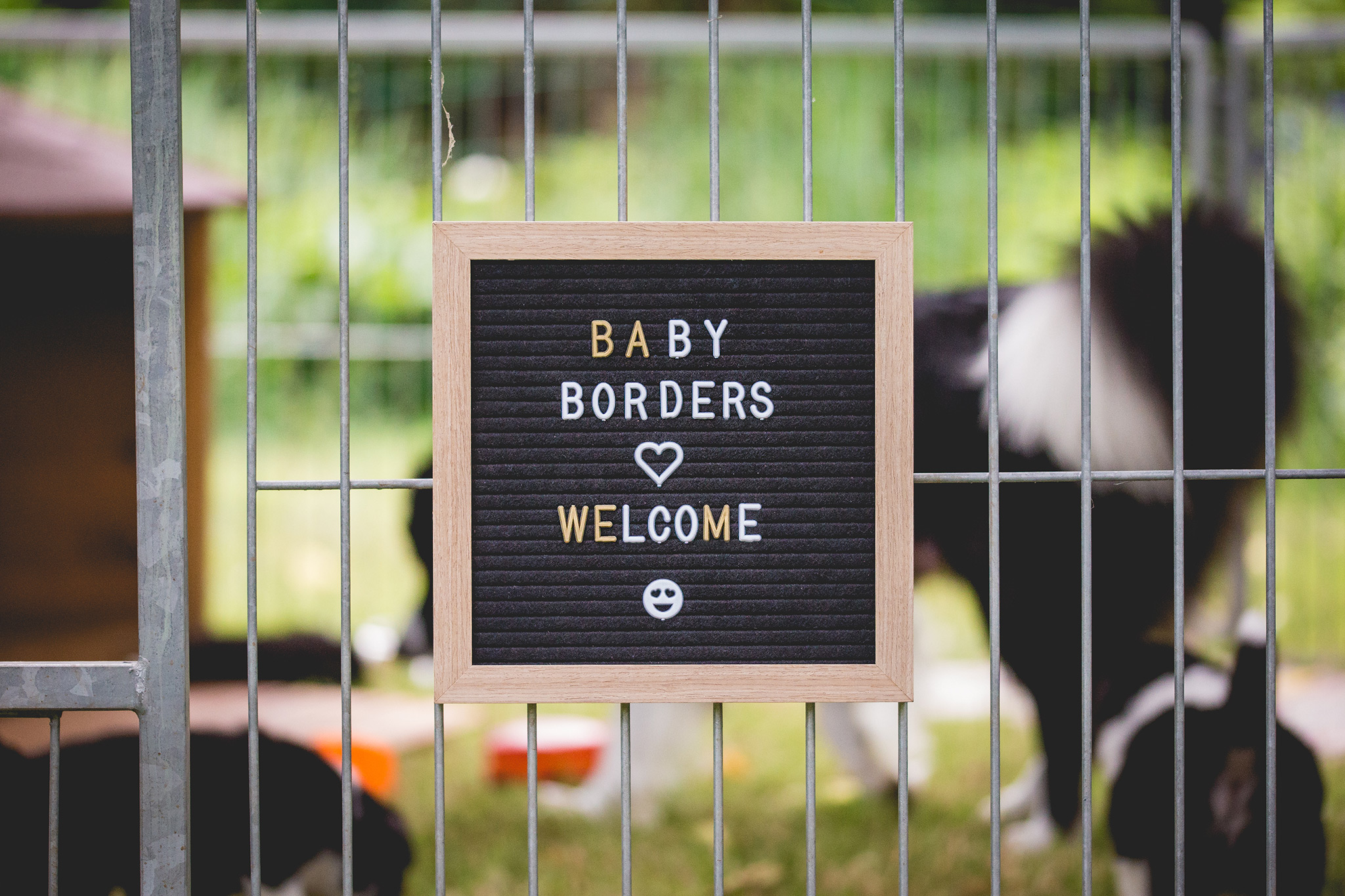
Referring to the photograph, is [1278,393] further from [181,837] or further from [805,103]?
[181,837]

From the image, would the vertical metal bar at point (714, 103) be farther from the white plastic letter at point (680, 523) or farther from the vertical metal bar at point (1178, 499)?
the vertical metal bar at point (1178, 499)

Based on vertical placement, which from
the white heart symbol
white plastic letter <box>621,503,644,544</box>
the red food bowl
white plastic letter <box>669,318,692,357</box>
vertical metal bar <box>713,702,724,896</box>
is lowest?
the red food bowl

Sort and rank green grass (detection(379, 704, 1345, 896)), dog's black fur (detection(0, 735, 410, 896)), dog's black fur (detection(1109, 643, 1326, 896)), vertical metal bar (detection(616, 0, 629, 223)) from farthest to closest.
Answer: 1. green grass (detection(379, 704, 1345, 896))
2. dog's black fur (detection(1109, 643, 1326, 896))
3. dog's black fur (detection(0, 735, 410, 896))
4. vertical metal bar (detection(616, 0, 629, 223))

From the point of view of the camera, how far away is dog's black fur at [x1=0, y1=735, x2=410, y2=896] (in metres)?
1.77

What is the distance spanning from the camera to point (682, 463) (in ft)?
4.68

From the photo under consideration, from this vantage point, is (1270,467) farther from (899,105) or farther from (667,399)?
(667,399)

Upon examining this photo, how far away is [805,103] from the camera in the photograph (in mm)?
1416

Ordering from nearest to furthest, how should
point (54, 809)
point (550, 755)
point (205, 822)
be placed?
point (54, 809), point (205, 822), point (550, 755)

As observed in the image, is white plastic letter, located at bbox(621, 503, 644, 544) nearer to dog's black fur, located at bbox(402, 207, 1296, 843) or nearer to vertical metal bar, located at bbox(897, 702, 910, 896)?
vertical metal bar, located at bbox(897, 702, 910, 896)

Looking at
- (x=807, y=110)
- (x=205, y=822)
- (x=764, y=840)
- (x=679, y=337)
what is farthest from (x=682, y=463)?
(x=764, y=840)

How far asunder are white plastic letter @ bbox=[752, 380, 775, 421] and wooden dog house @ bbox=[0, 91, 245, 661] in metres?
2.27

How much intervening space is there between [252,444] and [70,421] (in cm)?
209

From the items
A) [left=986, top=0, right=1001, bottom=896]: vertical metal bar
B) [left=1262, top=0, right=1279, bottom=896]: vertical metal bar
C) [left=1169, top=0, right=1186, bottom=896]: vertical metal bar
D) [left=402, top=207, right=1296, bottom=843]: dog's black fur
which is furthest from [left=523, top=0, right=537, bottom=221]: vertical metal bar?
[left=402, top=207, right=1296, bottom=843]: dog's black fur

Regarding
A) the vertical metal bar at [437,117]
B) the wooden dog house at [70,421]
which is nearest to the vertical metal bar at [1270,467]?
the vertical metal bar at [437,117]
